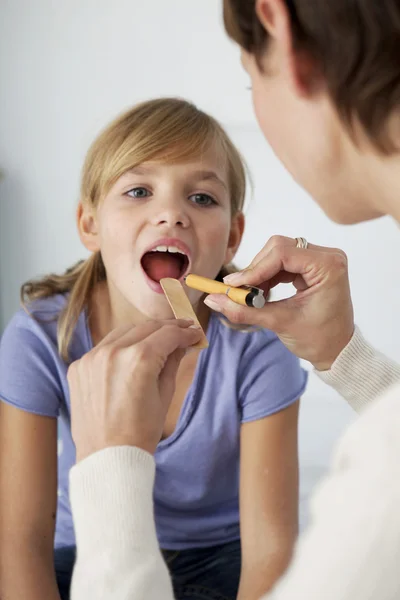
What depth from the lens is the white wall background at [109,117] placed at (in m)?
1.63

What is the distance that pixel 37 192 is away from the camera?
175 centimetres

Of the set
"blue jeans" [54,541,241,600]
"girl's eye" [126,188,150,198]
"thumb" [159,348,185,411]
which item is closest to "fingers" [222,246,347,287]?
"thumb" [159,348,185,411]

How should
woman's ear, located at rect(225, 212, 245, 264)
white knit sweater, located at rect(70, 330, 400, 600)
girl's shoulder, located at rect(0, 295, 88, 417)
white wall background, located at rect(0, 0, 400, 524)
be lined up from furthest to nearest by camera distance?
1. white wall background, located at rect(0, 0, 400, 524)
2. woman's ear, located at rect(225, 212, 245, 264)
3. girl's shoulder, located at rect(0, 295, 88, 417)
4. white knit sweater, located at rect(70, 330, 400, 600)

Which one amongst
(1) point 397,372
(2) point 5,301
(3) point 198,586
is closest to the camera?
(1) point 397,372

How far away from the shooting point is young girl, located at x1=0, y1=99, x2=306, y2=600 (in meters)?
0.80

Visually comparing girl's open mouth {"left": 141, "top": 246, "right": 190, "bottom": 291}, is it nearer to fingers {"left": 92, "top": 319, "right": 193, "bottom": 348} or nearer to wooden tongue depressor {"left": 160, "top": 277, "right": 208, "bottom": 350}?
wooden tongue depressor {"left": 160, "top": 277, "right": 208, "bottom": 350}

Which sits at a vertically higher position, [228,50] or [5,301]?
[228,50]

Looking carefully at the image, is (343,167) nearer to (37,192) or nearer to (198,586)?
(198,586)

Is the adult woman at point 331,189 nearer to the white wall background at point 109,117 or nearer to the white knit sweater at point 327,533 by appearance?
the white knit sweater at point 327,533

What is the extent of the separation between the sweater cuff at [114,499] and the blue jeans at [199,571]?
1.12ft

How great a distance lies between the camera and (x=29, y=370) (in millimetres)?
835

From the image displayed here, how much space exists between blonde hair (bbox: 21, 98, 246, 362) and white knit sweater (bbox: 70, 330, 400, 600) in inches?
14.0

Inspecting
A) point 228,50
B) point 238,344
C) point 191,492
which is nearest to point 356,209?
point 238,344

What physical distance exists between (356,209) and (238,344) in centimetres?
38
